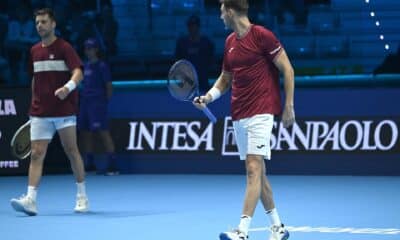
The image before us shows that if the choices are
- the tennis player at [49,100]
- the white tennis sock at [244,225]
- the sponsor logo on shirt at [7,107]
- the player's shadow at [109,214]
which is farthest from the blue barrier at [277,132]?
the white tennis sock at [244,225]

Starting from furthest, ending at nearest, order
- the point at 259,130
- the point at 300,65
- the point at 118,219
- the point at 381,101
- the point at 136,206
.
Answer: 1. the point at 300,65
2. the point at 381,101
3. the point at 136,206
4. the point at 118,219
5. the point at 259,130

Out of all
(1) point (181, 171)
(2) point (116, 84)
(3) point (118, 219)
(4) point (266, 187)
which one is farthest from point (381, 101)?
(4) point (266, 187)

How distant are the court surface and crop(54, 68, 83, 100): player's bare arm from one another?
1.32 meters

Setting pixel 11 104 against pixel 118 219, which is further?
pixel 11 104

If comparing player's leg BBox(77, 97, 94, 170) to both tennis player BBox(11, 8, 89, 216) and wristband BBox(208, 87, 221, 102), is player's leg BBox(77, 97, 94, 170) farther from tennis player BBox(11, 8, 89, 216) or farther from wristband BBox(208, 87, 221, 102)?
wristband BBox(208, 87, 221, 102)

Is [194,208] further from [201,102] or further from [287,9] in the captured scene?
[287,9]

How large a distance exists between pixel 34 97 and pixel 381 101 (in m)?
6.09

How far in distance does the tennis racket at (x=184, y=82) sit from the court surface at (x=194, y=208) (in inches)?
50.3

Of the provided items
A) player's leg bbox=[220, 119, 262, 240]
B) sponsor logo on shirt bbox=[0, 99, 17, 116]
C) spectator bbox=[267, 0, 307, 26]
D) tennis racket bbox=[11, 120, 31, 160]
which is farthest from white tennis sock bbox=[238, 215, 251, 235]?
spectator bbox=[267, 0, 307, 26]

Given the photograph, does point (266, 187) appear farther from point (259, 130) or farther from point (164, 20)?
point (164, 20)

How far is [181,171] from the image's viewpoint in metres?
16.0

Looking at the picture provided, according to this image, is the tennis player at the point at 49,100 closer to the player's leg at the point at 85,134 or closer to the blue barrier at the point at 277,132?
the blue barrier at the point at 277,132

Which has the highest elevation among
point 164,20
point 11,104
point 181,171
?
point 164,20

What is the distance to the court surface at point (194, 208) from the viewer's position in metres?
9.44
